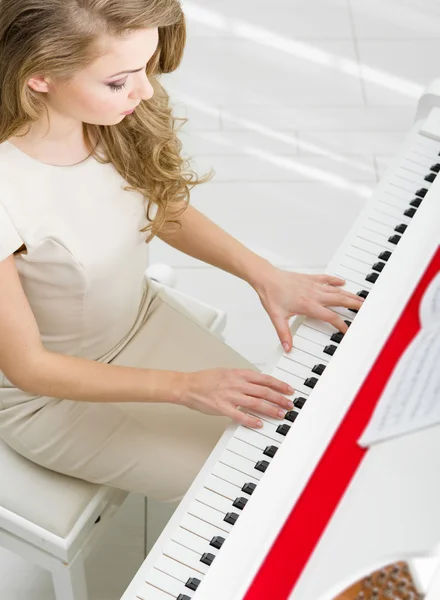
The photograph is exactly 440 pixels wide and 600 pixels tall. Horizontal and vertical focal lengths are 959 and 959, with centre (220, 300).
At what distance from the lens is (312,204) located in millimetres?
3111

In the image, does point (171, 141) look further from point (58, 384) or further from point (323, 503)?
point (323, 503)

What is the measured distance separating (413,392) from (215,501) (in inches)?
13.3

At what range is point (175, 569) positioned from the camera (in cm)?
136

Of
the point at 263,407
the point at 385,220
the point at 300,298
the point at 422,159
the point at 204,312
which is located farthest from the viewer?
the point at 204,312

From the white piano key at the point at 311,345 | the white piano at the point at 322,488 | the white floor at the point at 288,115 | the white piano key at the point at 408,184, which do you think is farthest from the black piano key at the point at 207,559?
the white floor at the point at 288,115

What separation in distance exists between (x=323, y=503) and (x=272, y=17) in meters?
2.69

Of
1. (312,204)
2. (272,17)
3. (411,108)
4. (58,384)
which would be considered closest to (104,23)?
(58,384)

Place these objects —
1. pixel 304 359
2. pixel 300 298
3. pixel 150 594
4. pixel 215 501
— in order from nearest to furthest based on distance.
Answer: pixel 150 594
pixel 215 501
pixel 304 359
pixel 300 298

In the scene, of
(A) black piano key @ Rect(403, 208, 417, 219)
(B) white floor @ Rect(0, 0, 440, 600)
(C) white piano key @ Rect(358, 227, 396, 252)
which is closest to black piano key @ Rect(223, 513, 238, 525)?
(C) white piano key @ Rect(358, 227, 396, 252)

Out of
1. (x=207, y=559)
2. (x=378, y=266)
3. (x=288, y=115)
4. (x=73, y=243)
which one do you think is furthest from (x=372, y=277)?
(x=288, y=115)

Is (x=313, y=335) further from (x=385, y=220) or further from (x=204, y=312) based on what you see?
(x=204, y=312)

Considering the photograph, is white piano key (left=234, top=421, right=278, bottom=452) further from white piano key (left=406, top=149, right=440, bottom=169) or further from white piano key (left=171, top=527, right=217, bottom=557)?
white piano key (left=406, top=149, right=440, bottom=169)

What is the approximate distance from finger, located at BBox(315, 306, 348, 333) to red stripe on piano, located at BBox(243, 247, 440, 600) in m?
0.11

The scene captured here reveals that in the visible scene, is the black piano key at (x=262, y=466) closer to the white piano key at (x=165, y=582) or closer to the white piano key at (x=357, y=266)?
the white piano key at (x=165, y=582)
